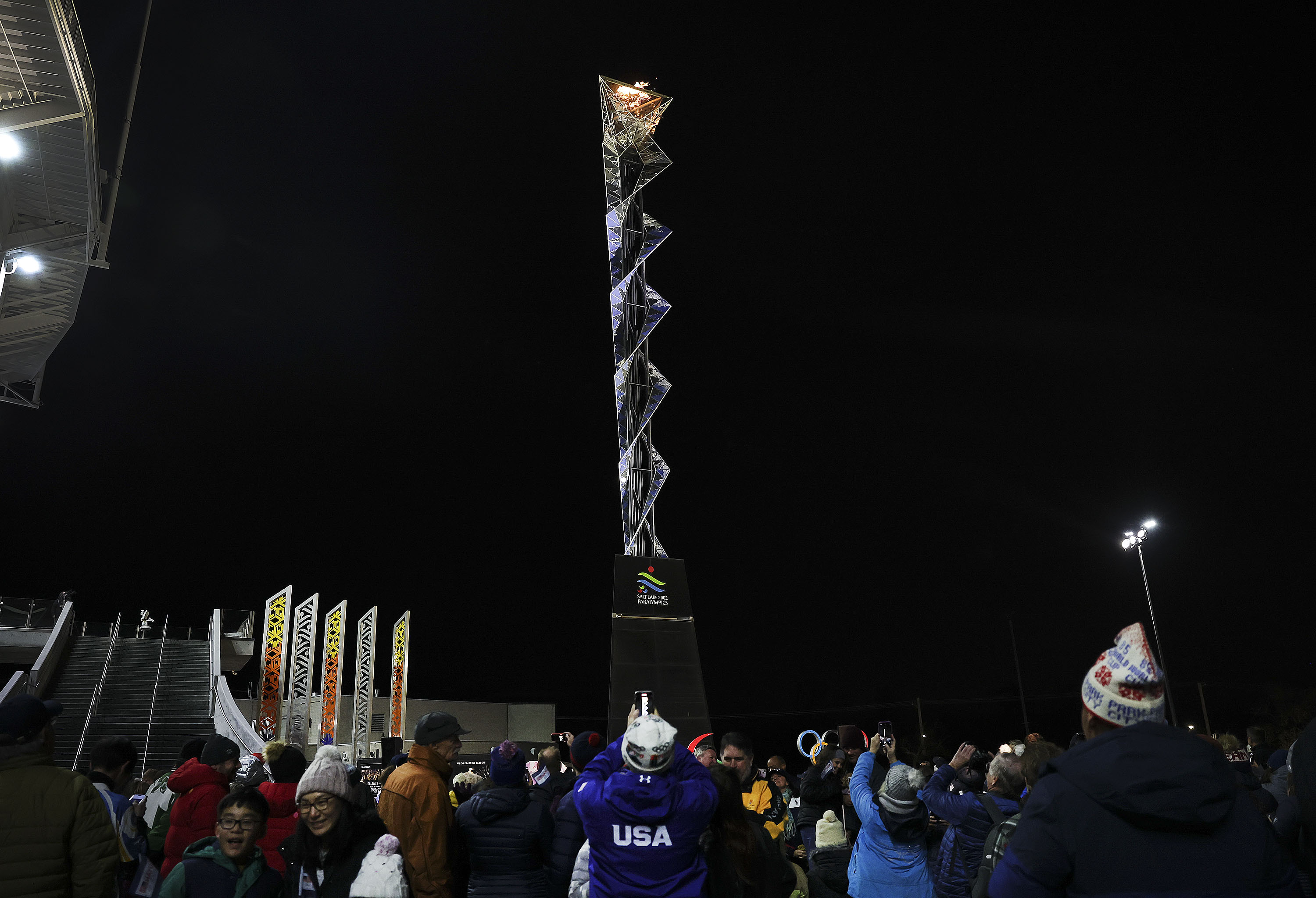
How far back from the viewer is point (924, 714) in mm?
56156

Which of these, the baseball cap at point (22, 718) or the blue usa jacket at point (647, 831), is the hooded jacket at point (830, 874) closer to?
the blue usa jacket at point (647, 831)

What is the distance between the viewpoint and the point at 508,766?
15.6 feet

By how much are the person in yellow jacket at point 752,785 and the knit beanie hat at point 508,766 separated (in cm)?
113

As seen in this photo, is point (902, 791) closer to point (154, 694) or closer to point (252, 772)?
point (252, 772)

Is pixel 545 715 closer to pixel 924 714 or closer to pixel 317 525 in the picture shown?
pixel 317 525

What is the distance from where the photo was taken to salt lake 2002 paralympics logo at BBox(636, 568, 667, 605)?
19734 mm

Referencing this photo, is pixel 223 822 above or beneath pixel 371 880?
above

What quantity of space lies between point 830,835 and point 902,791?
1.31m

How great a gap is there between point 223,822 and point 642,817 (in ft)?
6.67

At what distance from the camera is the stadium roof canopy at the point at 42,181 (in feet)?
46.5

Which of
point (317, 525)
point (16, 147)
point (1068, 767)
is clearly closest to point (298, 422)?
point (317, 525)

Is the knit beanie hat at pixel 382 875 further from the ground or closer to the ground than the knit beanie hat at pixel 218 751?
closer to the ground

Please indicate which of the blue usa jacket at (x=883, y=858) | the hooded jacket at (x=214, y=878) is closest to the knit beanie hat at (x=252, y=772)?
the hooded jacket at (x=214, y=878)

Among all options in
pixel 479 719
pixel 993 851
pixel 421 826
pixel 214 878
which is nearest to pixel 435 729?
pixel 421 826
